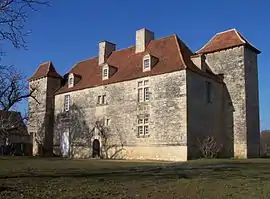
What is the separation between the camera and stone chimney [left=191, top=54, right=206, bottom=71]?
34.2 metres

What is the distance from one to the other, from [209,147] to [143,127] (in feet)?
20.0

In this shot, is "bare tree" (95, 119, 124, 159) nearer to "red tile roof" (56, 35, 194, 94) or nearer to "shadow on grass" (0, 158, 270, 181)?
"red tile roof" (56, 35, 194, 94)

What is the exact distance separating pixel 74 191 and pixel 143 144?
71.8 ft

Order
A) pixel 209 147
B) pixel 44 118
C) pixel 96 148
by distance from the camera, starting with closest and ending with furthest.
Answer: pixel 209 147 < pixel 96 148 < pixel 44 118

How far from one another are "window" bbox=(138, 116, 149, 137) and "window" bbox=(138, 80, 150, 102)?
1.86 meters

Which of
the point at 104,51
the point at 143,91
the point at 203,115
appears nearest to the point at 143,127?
the point at 143,91

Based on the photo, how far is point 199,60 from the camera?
34281 millimetres

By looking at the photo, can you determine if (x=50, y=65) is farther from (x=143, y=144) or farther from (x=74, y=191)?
(x=74, y=191)

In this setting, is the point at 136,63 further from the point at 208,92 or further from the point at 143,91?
the point at 208,92

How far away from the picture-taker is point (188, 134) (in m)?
31.1

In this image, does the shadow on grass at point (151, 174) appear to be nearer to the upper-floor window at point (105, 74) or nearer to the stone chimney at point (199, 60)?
the stone chimney at point (199, 60)

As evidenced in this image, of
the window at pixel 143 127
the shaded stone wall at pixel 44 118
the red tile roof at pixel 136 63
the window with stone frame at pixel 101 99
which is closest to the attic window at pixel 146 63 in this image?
the red tile roof at pixel 136 63

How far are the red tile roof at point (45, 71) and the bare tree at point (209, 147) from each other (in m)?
21.7

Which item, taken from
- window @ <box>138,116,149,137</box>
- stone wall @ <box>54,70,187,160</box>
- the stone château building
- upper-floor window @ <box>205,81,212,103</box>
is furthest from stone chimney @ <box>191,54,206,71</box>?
window @ <box>138,116,149,137</box>
